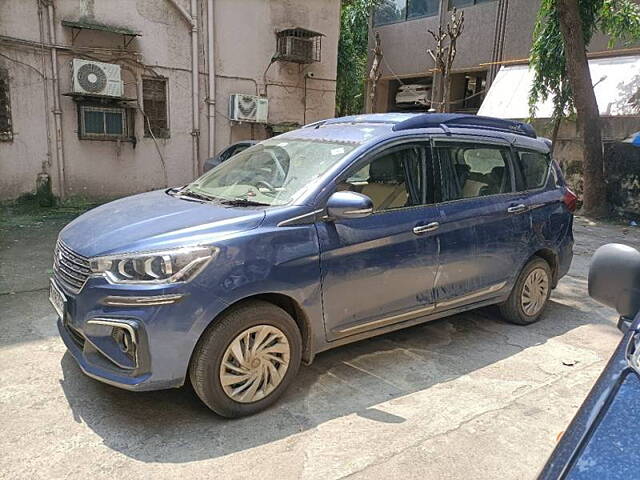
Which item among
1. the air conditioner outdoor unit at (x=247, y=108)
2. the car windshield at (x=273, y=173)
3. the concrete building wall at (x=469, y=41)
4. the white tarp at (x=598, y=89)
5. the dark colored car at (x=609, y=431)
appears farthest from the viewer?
the concrete building wall at (x=469, y=41)

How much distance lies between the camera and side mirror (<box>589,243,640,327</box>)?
1789 mm

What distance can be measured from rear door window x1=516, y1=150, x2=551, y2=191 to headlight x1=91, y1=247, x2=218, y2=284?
10.0 ft

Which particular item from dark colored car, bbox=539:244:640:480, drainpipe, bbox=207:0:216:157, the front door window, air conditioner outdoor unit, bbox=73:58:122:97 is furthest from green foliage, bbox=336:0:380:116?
dark colored car, bbox=539:244:640:480

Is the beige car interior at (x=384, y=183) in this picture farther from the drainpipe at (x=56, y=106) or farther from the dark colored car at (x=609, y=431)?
the drainpipe at (x=56, y=106)

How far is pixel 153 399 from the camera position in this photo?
3.18 m

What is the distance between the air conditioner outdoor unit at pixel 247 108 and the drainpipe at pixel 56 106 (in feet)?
12.1

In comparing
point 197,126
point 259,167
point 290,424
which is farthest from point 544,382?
point 197,126

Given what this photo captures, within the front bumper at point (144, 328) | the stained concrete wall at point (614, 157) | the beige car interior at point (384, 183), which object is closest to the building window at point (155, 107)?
the beige car interior at point (384, 183)

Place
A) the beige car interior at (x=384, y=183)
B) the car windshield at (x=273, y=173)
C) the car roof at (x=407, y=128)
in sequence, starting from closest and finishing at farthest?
the car windshield at (x=273, y=173), the beige car interior at (x=384, y=183), the car roof at (x=407, y=128)

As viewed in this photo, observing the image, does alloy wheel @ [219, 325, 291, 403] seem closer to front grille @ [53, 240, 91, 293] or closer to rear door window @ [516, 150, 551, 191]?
front grille @ [53, 240, 91, 293]

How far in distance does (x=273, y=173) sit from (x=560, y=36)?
10725 mm

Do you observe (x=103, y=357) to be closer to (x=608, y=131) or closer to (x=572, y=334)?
(x=572, y=334)

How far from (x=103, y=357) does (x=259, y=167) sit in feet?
5.60

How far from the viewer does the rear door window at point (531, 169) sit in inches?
179
